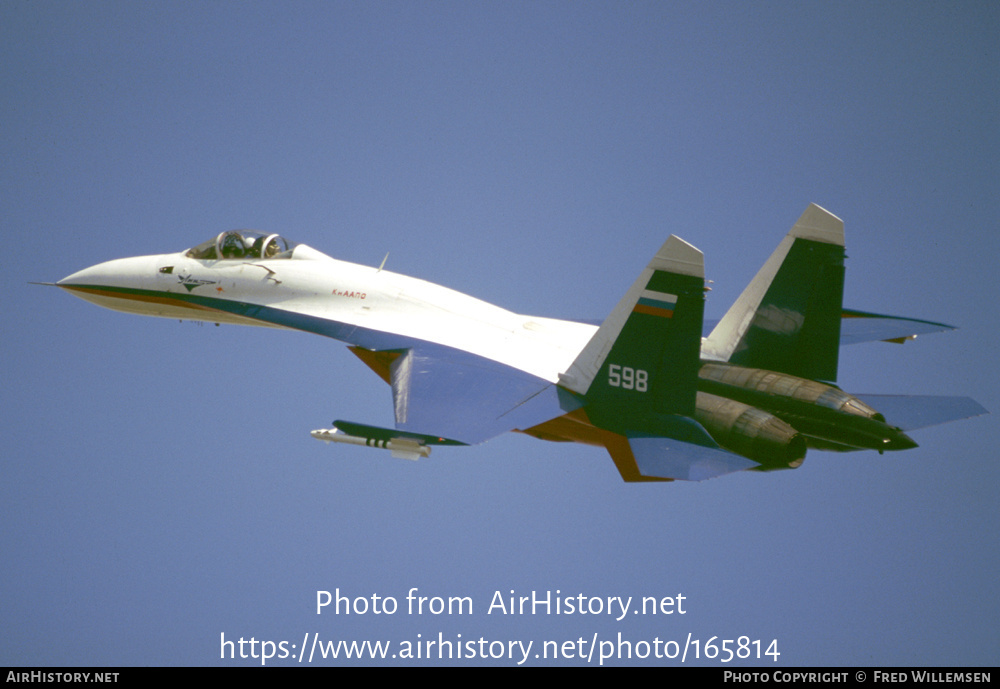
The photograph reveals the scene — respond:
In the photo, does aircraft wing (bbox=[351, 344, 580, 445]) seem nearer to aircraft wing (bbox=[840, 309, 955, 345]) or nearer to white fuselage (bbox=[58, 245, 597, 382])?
white fuselage (bbox=[58, 245, 597, 382])

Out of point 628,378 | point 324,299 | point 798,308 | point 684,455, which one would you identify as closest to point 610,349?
point 628,378

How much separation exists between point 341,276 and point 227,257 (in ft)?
6.92

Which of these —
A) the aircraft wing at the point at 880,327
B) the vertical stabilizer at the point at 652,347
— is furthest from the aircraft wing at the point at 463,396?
the aircraft wing at the point at 880,327

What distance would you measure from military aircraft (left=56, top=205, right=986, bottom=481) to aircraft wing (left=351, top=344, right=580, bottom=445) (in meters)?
0.03

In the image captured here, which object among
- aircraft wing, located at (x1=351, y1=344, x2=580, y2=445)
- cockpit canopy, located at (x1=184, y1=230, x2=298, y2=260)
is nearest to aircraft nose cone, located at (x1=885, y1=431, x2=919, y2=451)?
aircraft wing, located at (x1=351, y1=344, x2=580, y2=445)

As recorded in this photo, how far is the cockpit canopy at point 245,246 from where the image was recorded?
19375 millimetres

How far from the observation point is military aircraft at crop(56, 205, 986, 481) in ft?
48.9

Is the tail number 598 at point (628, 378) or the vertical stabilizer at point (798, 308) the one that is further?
the vertical stabilizer at point (798, 308)

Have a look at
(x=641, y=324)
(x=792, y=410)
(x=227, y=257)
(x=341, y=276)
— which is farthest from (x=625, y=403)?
(x=227, y=257)

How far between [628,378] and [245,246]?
7501 mm

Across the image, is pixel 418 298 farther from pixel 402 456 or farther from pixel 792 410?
pixel 792 410

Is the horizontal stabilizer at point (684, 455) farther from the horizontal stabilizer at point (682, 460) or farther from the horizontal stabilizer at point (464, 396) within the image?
the horizontal stabilizer at point (464, 396)

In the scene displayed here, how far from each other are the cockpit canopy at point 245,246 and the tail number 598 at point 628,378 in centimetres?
654

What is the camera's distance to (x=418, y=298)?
18547mm
